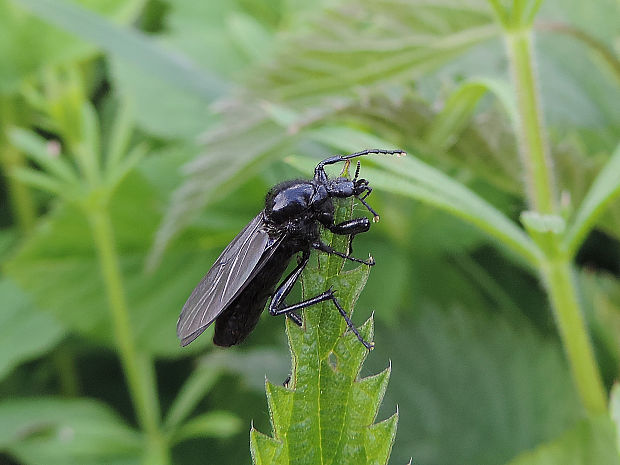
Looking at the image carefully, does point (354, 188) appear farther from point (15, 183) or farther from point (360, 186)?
point (15, 183)

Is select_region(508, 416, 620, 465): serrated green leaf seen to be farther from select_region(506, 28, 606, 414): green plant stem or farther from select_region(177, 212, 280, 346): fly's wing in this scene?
select_region(177, 212, 280, 346): fly's wing

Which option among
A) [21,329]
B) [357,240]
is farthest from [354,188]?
[21,329]

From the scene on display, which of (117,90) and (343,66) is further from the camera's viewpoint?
(117,90)

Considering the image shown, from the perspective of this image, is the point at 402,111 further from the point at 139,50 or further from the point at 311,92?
the point at 139,50

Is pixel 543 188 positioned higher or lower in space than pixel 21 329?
lower

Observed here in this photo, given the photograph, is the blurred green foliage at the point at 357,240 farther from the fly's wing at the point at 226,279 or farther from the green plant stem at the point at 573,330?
the fly's wing at the point at 226,279

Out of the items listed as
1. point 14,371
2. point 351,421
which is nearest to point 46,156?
point 14,371

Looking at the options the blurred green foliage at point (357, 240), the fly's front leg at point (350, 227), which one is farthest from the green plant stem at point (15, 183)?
the fly's front leg at point (350, 227)
